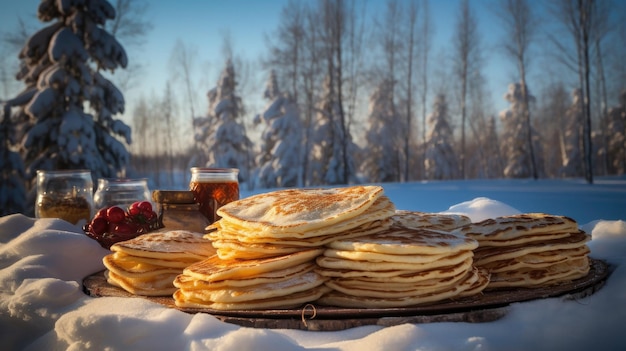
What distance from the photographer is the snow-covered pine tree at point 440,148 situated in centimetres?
3155

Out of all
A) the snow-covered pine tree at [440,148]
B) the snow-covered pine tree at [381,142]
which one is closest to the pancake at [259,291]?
the snow-covered pine tree at [381,142]

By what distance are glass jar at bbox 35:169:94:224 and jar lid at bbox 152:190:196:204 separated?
0.86m

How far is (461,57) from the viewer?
21.0 metres

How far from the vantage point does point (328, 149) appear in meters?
20.6

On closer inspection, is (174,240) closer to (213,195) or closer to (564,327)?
(213,195)

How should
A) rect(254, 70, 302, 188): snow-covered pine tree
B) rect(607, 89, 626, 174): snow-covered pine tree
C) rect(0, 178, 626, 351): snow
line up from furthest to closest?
rect(607, 89, 626, 174): snow-covered pine tree < rect(254, 70, 302, 188): snow-covered pine tree < rect(0, 178, 626, 351): snow

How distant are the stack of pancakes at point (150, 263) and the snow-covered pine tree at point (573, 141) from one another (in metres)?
34.0

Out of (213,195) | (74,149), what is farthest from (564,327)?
(74,149)

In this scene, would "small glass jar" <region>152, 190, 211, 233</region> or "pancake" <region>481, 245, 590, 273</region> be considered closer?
"pancake" <region>481, 245, 590, 273</region>

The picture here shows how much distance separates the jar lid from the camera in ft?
7.26

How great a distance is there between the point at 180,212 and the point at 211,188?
22 cm

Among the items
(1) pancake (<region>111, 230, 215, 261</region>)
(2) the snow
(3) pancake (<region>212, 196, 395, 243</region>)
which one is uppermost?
(3) pancake (<region>212, 196, 395, 243</region>)

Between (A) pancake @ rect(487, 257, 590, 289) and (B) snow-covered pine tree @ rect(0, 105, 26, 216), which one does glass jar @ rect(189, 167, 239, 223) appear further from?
(B) snow-covered pine tree @ rect(0, 105, 26, 216)

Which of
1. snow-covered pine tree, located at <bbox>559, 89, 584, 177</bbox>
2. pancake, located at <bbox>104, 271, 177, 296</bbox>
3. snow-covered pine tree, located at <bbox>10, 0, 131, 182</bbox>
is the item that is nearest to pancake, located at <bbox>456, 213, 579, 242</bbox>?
pancake, located at <bbox>104, 271, 177, 296</bbox>
